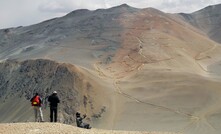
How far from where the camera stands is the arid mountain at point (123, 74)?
78.3 m

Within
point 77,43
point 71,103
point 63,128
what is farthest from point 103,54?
point 63,128

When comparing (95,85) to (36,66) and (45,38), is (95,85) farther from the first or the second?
(45,38)

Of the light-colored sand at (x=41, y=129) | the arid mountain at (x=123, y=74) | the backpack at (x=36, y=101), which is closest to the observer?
the light-colored sand at (x=41, y=129)

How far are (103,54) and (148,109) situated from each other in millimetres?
31060

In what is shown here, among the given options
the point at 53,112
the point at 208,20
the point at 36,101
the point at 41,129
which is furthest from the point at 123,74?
the point at 208,20

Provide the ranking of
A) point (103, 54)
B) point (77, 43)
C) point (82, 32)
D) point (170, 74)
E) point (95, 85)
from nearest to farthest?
point (95, 85), point (170, 74), point (103, 54), point (77, 43), point (82, 32)

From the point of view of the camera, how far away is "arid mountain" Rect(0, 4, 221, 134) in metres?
78.3

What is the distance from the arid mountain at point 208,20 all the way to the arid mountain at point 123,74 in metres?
26.3

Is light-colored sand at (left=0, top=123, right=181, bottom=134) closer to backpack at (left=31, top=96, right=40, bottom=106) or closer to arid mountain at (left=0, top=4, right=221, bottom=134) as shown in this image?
backpack at (left=31, top=96, right=40, bottom=106)

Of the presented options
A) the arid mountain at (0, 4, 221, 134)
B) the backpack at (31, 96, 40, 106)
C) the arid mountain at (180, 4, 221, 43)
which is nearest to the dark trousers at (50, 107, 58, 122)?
the backpack at (31, 96, 40, 106)

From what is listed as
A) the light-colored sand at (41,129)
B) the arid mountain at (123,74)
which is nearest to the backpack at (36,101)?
the light-colored sand at (41,129)

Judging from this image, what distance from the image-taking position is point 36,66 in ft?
305

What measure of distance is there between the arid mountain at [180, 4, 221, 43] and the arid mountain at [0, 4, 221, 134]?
2630 centimetres

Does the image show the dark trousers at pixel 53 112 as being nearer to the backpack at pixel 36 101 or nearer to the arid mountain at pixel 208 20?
the backpack at pixel 36 101
